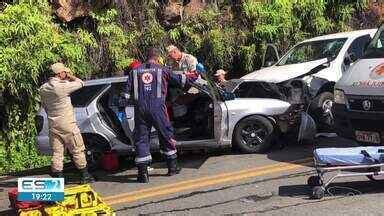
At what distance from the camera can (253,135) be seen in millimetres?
10172

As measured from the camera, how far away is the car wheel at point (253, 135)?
33.2 feet

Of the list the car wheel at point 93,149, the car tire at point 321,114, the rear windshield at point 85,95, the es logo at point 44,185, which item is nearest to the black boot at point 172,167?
the car wheel at point 93,149

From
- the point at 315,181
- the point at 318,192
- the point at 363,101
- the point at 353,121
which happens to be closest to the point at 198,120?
the point at 353,121

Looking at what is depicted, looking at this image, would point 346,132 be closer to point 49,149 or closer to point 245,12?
point 49,149

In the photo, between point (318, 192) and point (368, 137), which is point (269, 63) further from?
point (318, 192)

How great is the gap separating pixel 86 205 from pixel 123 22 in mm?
7941

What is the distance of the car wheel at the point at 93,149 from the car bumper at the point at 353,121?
3.40 m

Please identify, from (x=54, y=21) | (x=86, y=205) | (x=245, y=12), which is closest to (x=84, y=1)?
(x=54, y=21)

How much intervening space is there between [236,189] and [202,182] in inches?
25.6

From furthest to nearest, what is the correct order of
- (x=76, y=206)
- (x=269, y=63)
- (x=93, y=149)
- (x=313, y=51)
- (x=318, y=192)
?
(x=269, y=63) → (x=313, y=51) → (x=93, y=149) → (x=318, y=192) → (x=76, y=206)

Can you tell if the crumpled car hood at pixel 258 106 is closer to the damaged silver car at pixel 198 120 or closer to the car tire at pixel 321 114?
the damaged silver car at pixel 198 120

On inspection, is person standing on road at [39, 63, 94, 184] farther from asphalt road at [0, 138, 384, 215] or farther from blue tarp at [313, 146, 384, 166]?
blue tarp at [313, 146, 384, 166]

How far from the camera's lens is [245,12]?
1577 cm

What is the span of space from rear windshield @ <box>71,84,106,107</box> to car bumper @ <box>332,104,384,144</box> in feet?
11.5
